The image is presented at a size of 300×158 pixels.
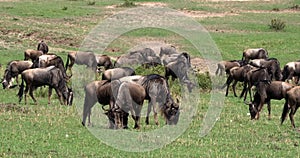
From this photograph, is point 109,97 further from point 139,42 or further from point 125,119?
point 139,42

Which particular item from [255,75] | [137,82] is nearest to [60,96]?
[137,82]

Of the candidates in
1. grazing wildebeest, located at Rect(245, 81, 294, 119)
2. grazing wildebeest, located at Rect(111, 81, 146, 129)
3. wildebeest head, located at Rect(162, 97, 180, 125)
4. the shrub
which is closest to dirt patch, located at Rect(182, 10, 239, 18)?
the shrub

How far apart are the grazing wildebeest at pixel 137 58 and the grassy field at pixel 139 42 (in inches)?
199

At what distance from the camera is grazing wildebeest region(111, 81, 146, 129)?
53.3 ft

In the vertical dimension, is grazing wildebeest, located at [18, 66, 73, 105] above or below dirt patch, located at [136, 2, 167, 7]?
above

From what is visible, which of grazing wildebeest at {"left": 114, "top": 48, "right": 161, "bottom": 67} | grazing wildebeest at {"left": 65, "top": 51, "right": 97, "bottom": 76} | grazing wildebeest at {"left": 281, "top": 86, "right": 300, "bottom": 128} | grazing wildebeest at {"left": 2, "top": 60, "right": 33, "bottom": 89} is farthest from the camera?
grazing wildebeest at {"left": 65, "top": 51, "right": 97, "bottom": 76}

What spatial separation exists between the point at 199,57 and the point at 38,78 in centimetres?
1608

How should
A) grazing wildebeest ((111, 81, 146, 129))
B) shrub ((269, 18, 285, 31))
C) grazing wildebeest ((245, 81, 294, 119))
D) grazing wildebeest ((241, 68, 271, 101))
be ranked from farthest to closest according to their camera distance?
1. shrub ((269, 18, 285, 31))
2. grazing wildebeest ((241, 68, 271, 101))
3. grazing wildebeest ((245, 81, 294, 119))
4. grazing wildebeest ((111, 81, 146, 129))

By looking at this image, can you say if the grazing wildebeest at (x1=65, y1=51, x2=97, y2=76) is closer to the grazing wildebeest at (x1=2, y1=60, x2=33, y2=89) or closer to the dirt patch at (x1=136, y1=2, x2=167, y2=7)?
the grazing wildebeest at (x1=2, y1=60, x2=33, y2=89)

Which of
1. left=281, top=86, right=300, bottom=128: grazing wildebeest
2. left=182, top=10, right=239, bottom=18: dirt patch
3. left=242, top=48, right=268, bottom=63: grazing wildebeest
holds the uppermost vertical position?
left=281, top=86, right=300, bottom=128: grazing wildebeest

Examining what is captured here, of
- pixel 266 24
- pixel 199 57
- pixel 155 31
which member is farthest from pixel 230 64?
pixel 266 24

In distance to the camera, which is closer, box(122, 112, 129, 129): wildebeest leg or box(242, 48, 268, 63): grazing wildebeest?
box(122, 112, 129, 129): wildebeest leg

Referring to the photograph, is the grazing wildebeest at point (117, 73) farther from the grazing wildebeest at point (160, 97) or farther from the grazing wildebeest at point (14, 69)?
the grazing wildebeest at point (160, 97)

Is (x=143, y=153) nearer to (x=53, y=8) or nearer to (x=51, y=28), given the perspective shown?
(x=51, y=28)
